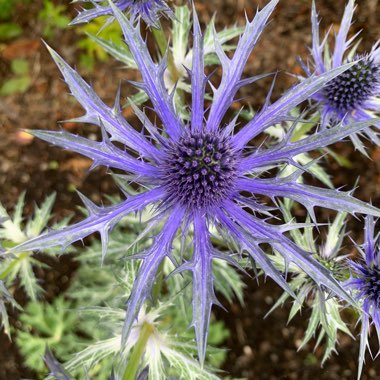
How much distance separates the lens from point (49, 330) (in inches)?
76.5

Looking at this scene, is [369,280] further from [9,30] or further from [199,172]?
[9,30]

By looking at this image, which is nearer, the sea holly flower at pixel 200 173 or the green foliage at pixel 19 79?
the sea holly flower at pixel 200 173

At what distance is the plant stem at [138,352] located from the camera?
44.4 inches

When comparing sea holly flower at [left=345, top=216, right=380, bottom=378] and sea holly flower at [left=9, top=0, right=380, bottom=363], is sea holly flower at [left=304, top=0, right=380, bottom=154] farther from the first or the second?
sea holly flower at [left=9, top=0, right=380, bottom=363]

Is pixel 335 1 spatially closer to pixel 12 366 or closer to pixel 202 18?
pixel 202 18

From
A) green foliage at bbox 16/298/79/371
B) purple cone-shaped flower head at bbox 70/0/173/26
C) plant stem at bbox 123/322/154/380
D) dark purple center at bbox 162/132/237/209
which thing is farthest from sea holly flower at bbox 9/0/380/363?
green foliage at bbox 16/298/79/371

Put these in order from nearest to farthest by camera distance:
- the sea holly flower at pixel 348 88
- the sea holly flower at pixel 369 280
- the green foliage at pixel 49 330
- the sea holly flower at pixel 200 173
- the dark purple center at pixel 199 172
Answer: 1. the sea holly flower at pixel 200 173
2. the dark purple center at pixel 199 172
3. the sea holly flower at pixel 369 280
4. the sea holly flower at pixel 348 88
5. the green foliage at pixel 49 330

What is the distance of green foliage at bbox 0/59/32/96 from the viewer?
7.39 ft

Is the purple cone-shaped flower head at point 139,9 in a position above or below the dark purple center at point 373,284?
above

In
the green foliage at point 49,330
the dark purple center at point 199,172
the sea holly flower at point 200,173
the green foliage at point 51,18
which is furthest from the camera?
the green foliage at point 51,18

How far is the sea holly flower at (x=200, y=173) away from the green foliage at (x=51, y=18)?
1.44 meters

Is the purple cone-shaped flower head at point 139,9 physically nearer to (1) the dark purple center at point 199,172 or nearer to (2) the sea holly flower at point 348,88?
(1) the dark purple center at point 199,172

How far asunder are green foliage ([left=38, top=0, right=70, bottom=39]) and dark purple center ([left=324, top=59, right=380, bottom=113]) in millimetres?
1455

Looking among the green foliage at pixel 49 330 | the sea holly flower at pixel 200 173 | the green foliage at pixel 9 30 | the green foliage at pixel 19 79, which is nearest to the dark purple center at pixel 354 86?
the sea holly flower at pixel 200 173
